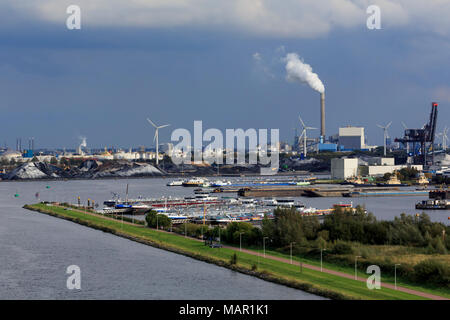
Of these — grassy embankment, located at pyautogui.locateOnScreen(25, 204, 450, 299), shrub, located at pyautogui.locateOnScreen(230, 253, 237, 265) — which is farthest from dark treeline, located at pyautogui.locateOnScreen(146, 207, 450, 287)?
shrub, located at pyautogui.locateOnScreen(230, 253, 237, 265)

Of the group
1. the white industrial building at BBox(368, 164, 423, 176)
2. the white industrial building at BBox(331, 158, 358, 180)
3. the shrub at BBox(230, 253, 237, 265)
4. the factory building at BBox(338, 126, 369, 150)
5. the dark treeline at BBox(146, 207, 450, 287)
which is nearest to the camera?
the shrub at BBox(230, 253, 237, 265)

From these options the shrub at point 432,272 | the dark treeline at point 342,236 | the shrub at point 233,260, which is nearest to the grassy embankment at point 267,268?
the shrub at point 233,260

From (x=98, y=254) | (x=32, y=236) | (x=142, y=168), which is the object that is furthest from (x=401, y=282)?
(x=142, y=168)

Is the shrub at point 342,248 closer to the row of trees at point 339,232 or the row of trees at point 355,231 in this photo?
the row of trees at point 339,232

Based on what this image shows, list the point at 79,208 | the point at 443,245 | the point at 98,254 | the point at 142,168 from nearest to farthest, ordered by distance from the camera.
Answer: the point at 443,245 < the point at 98,254 < the point at 79,208 < the point at 142,168

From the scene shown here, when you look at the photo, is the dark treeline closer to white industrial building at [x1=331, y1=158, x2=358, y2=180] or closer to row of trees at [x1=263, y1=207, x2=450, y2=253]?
row of trees at [x1=263, y1=207, x2=450, y2=253]

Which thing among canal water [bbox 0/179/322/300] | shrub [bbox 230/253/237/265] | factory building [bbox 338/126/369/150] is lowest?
canal water [bbox 0/179/322/300]

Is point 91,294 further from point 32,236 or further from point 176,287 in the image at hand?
point 32,236

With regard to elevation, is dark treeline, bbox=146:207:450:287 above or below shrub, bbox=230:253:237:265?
above
